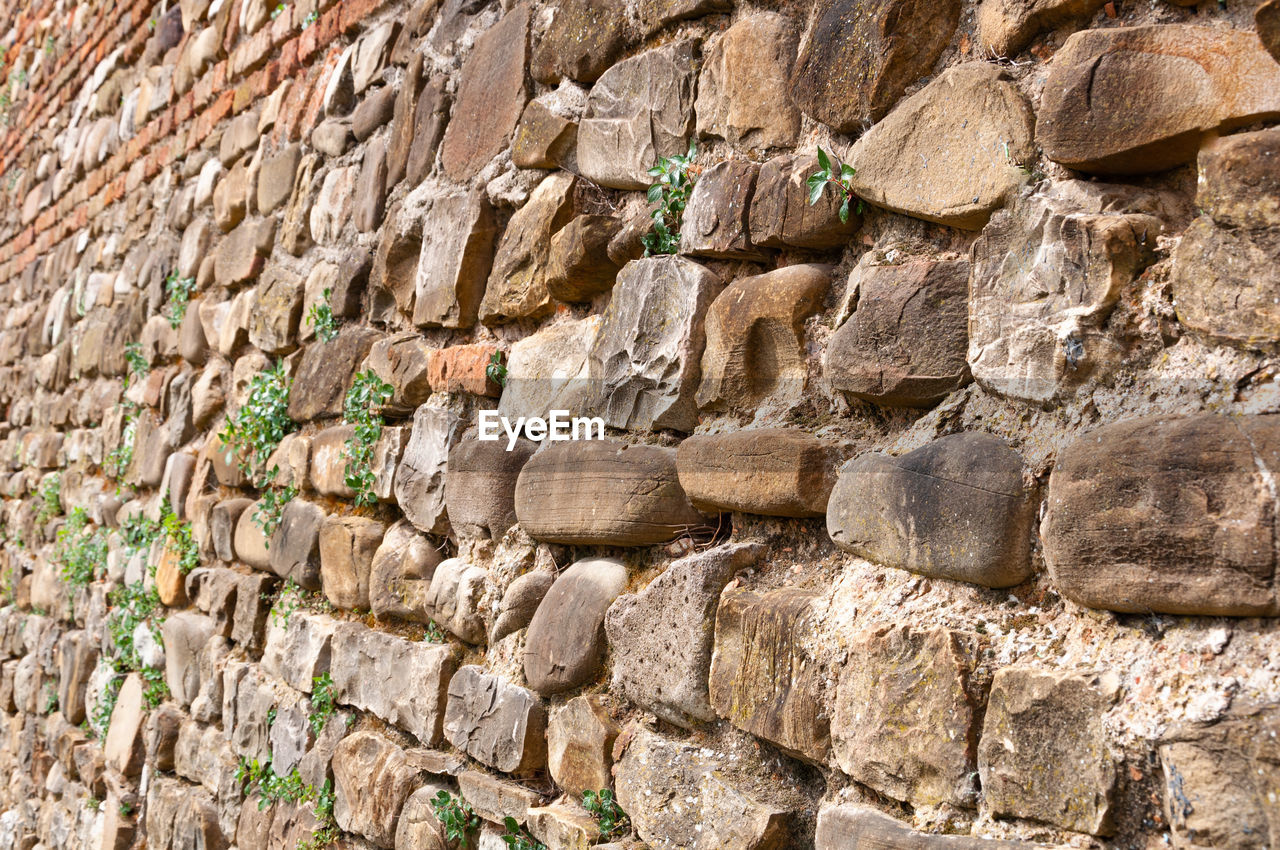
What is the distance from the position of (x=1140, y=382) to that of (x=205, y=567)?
2.71m

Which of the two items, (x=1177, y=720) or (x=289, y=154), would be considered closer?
(x=1177, y=720)

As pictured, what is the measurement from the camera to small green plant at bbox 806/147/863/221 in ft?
3.89

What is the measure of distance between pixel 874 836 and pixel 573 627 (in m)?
0.60

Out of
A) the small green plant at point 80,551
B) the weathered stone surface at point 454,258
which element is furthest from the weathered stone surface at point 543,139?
the small green plant at point 80,551

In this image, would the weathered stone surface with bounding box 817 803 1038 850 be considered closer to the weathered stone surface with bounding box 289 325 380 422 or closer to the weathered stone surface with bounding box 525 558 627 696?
the weathered stone surface with bounding box 525 558 627 696

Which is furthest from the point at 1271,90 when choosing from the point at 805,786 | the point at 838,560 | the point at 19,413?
the point at 19,413

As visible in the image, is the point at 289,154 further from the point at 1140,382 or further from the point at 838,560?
the point at 1140,382

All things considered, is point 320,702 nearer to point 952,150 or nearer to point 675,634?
point 675,634

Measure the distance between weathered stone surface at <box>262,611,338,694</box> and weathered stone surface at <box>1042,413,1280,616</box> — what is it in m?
1.72

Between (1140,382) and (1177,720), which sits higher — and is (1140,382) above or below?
above

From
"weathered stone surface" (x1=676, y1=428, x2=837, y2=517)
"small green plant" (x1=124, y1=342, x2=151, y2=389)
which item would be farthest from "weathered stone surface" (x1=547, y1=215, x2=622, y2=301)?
"small green plant" (x1=124, y1=342, x2=151, y2=389)

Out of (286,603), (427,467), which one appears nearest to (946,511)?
(427,467)

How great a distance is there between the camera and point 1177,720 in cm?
79

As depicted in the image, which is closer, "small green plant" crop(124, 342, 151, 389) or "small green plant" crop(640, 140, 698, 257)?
"small green plant" crop(640, 140, 698, 257)
